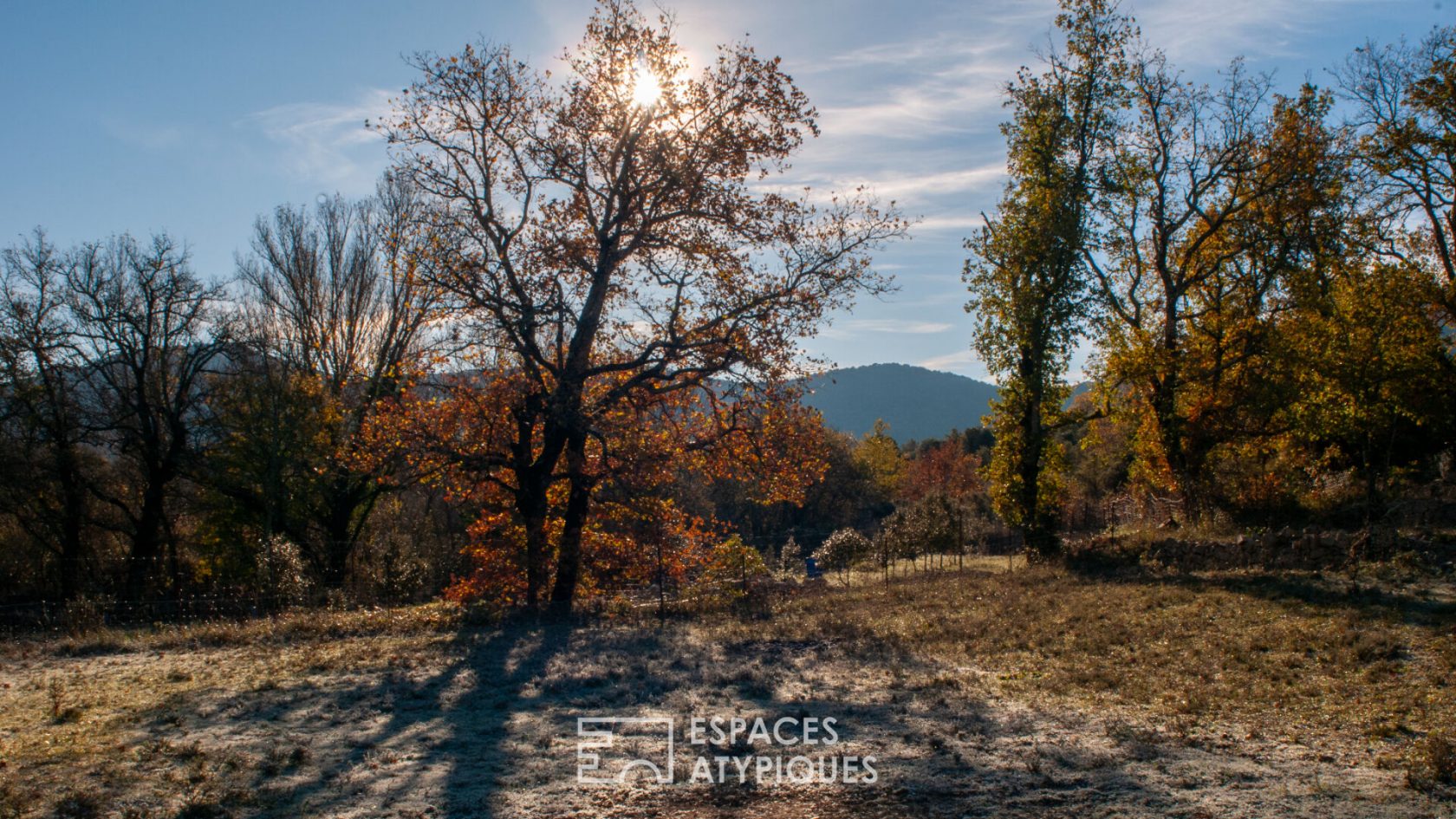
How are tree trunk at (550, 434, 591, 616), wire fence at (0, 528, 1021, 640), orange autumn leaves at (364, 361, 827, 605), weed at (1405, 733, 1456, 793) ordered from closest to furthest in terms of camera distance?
weed at (1405, 733, 1456, 793), wire fence at (0, 528, 1021, 640), orange autumn leaves at (364, 361, 827, 605), tree trunk at (550, 434, 591, 616)

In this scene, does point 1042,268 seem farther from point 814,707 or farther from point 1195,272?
point 814,707

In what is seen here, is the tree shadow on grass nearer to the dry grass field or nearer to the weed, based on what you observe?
the dry grass field

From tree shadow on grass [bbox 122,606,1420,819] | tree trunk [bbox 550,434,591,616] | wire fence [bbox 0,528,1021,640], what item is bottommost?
wire fence [bbox 0,528,1021,640]

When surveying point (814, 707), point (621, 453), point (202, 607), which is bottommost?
point (202, 607)

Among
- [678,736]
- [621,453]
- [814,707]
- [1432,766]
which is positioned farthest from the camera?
[621,453]

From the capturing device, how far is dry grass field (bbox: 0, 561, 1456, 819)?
535cm

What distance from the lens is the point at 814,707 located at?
772 centimetres

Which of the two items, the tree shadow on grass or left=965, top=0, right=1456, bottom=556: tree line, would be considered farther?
left=965, top=0, right=1456, bottom=556: tree line

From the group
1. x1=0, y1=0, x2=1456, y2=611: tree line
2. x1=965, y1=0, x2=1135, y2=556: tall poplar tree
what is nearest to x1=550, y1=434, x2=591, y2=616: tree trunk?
x1=0, y1=0, x2=1456, y2=611: tree line

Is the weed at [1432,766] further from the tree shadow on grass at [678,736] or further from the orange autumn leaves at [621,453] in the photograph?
the orange autumn leaves at [621,453]

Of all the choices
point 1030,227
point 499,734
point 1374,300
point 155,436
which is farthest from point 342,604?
point 1374,300

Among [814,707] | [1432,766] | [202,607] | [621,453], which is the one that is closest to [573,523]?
[621,453]

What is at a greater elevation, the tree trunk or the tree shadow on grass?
the tree trunk

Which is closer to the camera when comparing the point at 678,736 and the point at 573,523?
the point at 678,736
